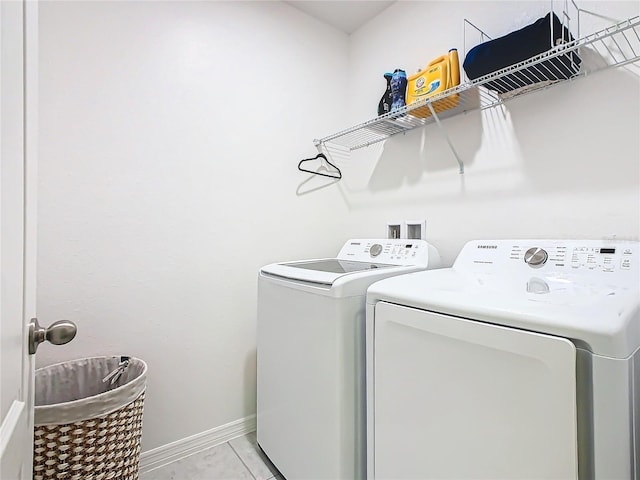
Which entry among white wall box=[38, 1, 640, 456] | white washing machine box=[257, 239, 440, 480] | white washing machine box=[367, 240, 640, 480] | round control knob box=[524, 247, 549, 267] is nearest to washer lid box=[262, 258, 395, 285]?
white washing machine box=[257, 239, 440, 480]

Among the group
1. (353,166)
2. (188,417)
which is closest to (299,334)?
(188,417)

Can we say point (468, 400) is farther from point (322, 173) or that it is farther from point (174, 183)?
point (322, 173)

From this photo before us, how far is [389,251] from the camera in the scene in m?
1.72

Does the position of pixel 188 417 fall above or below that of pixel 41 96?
below

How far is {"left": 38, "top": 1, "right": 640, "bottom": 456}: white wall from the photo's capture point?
1354 millimetres

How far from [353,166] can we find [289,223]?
0.62m

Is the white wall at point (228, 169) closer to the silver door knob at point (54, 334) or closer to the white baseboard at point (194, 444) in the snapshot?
the white baseboard at point (194, 444)

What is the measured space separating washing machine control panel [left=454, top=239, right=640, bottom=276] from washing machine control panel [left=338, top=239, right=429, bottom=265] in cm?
18

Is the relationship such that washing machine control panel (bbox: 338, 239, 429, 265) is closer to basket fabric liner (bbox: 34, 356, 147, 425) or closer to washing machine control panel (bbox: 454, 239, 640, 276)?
washing machine control panel (bbox: 454, 239, 640, 276)

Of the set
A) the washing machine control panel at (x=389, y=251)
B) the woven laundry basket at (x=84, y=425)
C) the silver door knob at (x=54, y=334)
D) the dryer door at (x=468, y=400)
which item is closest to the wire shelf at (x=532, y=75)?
the washing machine control panel at (x=389, y=251)

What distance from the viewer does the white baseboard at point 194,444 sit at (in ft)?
5.17

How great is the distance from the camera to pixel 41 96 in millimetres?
1349

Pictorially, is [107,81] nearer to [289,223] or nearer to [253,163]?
[253,163]

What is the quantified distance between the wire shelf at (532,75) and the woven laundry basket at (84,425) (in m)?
1.61
